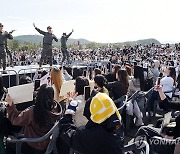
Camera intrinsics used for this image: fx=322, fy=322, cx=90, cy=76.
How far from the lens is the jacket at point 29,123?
375 cm

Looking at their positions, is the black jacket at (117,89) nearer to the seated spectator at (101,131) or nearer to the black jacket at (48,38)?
the seated spectator at (101,131)

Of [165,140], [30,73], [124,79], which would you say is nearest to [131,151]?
[165,140]

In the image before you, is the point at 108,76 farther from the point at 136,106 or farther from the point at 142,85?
the point at 136,106

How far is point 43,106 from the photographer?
370cm

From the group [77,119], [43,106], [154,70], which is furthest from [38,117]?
[154,70]

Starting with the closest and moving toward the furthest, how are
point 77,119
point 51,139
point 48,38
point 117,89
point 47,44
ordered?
point 51,139 → point 77,119 → point 117,89 → point 48,38 → point 47,44

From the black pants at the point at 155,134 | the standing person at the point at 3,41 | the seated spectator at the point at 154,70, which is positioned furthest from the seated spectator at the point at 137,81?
the standing person at the point at 3,41

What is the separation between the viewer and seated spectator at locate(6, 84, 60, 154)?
12.2ft

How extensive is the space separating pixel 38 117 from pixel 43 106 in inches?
5.5

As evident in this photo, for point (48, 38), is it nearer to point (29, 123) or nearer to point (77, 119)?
point (77, 119)

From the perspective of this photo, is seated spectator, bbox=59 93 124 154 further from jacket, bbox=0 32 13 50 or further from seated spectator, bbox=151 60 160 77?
jacket, bbox=0 32 13 50

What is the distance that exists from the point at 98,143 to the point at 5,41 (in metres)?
8.92

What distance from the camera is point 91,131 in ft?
9.43

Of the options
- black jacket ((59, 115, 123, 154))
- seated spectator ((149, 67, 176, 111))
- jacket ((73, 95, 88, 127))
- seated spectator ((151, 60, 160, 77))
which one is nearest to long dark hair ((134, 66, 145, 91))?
seated spectator ((149, 67, 176, 111))
